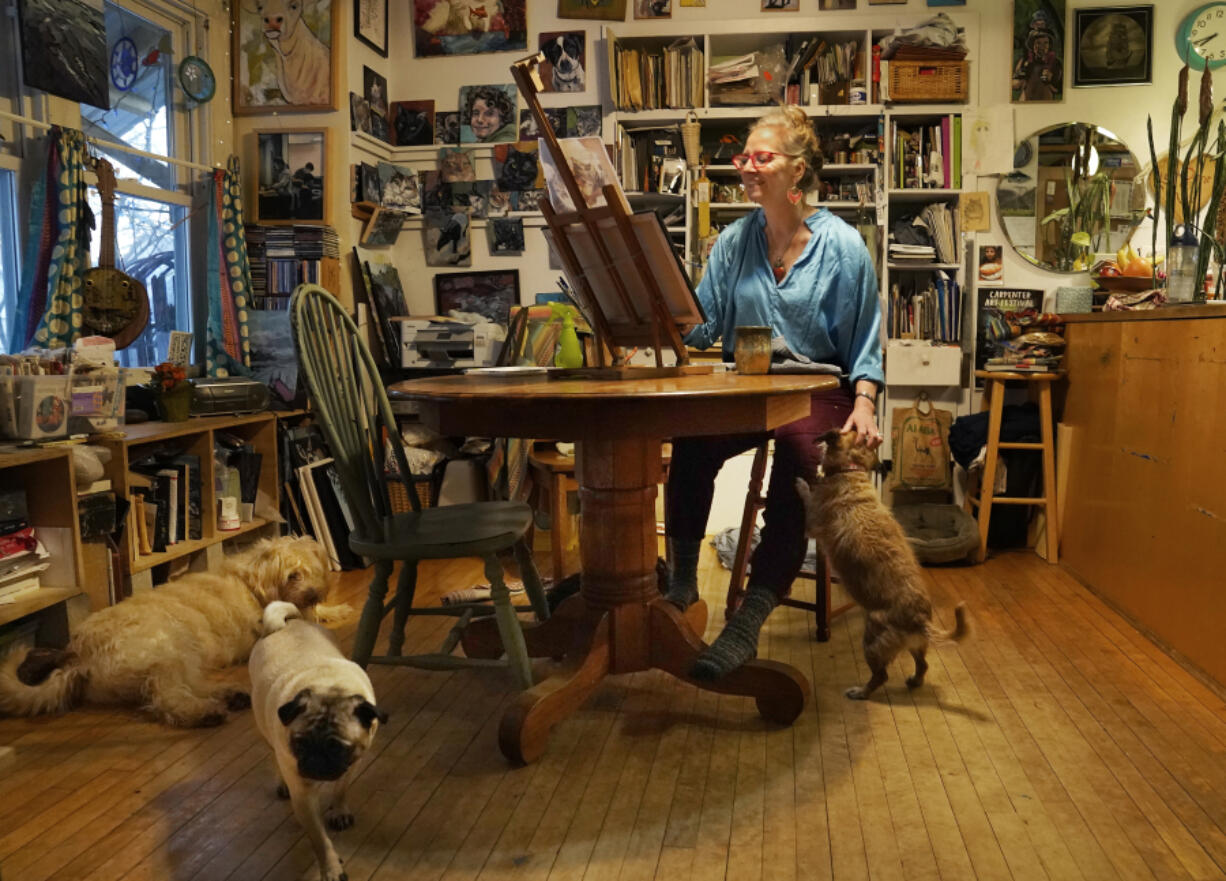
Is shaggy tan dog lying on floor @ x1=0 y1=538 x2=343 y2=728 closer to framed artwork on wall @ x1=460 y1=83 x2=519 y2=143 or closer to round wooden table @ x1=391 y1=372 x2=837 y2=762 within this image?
round wooden table @ x1=391 y1=372 x2=837 y2=762

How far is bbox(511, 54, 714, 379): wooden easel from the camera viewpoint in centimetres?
196

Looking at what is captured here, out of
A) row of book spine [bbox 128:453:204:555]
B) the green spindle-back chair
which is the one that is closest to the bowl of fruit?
the green spindle-back chair

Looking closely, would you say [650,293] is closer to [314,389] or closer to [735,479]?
[314,389]

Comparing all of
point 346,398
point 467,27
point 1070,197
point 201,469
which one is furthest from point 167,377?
point 1070,197

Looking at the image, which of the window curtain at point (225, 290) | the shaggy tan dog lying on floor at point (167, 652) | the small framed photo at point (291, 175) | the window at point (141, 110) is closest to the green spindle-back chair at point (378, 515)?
the shaggy tan dog lying on floor at point (167, 652)

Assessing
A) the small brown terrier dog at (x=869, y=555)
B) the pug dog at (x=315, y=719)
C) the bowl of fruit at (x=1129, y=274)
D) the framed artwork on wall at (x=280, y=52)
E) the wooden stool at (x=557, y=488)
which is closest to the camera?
the pug dog at (x=315, y=719)

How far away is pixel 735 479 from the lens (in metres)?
4.01

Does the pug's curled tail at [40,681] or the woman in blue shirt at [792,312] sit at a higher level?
the woman in blue shirt at [792,312]

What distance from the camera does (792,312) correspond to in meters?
2.45

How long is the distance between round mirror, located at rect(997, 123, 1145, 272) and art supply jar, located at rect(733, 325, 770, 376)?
8.60 ft

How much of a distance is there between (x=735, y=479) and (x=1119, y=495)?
4.73 feet

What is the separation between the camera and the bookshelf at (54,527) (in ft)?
7.99

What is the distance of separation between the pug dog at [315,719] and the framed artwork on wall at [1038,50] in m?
3.91

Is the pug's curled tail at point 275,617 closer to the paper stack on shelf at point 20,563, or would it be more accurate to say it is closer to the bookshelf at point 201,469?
the paper stack on shelf at point 20,563
